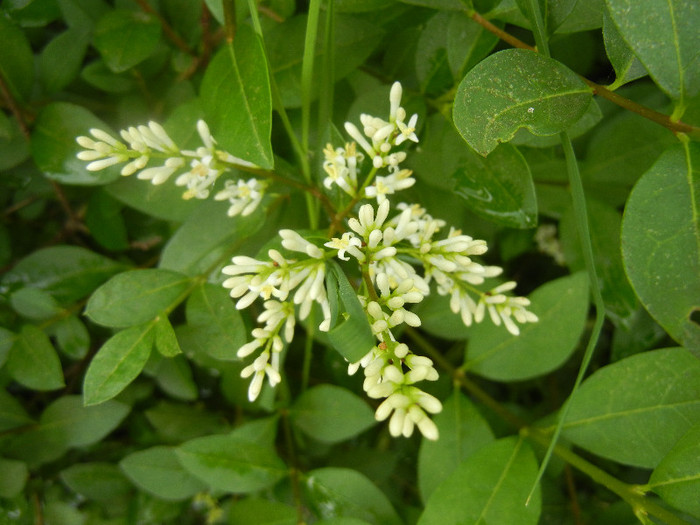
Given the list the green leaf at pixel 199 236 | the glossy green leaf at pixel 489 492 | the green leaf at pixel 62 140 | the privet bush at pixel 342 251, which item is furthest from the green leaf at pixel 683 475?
the green leaf at pixel 62 140

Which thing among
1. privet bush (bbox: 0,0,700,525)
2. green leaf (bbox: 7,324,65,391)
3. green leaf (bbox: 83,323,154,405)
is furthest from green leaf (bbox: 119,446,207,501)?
green leaf (bbox: 83,323,154,405)

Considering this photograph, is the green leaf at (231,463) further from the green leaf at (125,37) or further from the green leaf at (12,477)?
the green leaf at (125,37)

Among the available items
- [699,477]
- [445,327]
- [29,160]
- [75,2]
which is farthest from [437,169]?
[29,160]

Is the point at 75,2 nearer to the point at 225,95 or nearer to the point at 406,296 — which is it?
the point at 225,95

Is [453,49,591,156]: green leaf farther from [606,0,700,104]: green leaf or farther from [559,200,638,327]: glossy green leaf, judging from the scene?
A: [559,200,638,327]: glossy green leaf

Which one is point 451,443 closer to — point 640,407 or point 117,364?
point 640,407

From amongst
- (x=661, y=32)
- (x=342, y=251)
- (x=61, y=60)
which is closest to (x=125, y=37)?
(x=61, y=60)
